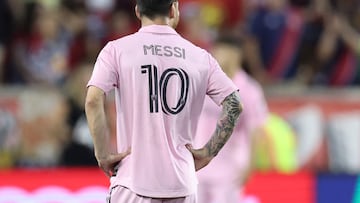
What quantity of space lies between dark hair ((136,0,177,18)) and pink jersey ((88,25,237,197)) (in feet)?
0.22

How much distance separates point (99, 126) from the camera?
213 inches

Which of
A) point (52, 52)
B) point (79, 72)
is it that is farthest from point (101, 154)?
point (52, 52)

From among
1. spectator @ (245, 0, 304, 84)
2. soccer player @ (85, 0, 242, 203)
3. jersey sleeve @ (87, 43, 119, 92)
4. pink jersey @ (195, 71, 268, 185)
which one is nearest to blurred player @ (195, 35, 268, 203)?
pink jersey @ (195, 71, 268, 185)

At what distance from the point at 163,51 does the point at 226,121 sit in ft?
1.57

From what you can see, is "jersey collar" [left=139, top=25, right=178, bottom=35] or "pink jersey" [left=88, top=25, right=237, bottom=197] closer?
"pink jersey" [left=88, top=25, right=237, bottom=197]

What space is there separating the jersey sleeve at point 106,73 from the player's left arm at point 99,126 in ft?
0.09

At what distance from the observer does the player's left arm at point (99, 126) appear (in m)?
5.39

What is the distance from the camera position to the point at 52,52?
11148mm

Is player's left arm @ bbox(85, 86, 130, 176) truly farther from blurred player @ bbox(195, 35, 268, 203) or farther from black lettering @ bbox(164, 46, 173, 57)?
blurred player @ bbox(195, 35, 268, 203)

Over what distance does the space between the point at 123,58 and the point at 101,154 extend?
472 mm

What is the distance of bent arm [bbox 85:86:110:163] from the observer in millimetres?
5387

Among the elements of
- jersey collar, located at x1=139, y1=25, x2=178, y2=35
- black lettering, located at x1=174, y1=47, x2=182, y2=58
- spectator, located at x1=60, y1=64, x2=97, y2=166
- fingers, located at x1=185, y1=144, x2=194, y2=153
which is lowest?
spectator, located at x1=60, y1=64, x2=97, y2=166

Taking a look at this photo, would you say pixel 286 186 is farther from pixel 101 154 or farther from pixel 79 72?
pixel 101 154

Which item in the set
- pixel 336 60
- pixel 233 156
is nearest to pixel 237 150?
pixel 233 156
